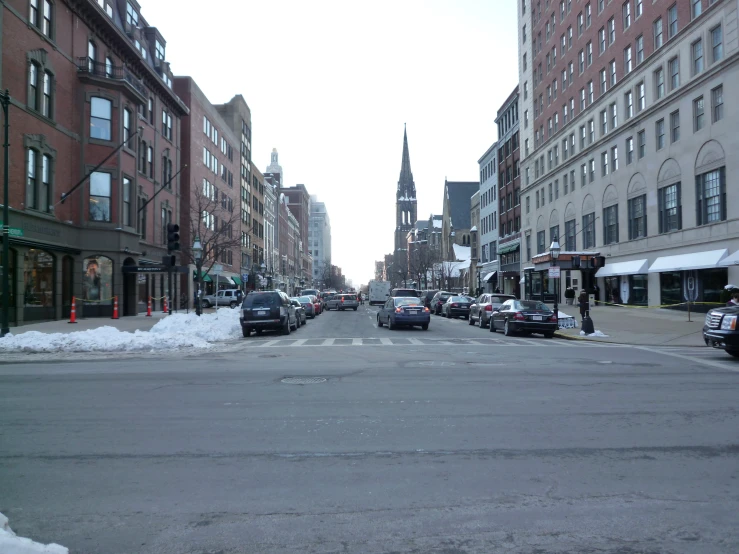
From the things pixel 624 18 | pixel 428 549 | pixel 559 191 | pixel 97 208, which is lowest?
pixel 428 549

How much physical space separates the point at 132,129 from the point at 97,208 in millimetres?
5373

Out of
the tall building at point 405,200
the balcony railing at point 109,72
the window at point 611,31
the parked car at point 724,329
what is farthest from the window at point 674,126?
the tall building at point 405,200

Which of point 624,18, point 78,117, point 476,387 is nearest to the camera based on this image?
point 476,387

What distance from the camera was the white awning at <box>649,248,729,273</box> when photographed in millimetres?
29891

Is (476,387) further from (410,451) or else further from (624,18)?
(624,18)

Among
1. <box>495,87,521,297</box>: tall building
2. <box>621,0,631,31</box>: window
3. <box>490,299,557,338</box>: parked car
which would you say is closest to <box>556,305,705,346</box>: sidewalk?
<box>490,299,557,338</box>: parked car

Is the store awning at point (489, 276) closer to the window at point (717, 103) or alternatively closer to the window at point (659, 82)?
the window at point (659, 82)

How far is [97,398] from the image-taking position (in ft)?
32.5

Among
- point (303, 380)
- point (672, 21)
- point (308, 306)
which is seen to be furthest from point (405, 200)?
point (303, 380)

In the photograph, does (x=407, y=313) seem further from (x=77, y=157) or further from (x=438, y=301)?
(x=438, y=301)

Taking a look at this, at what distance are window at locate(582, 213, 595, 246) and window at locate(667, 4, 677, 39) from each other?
1466cm

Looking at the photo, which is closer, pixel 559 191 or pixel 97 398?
pixel 97 398

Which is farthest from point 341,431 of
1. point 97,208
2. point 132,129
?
point 132,129

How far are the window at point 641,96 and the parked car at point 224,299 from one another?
34829mm
